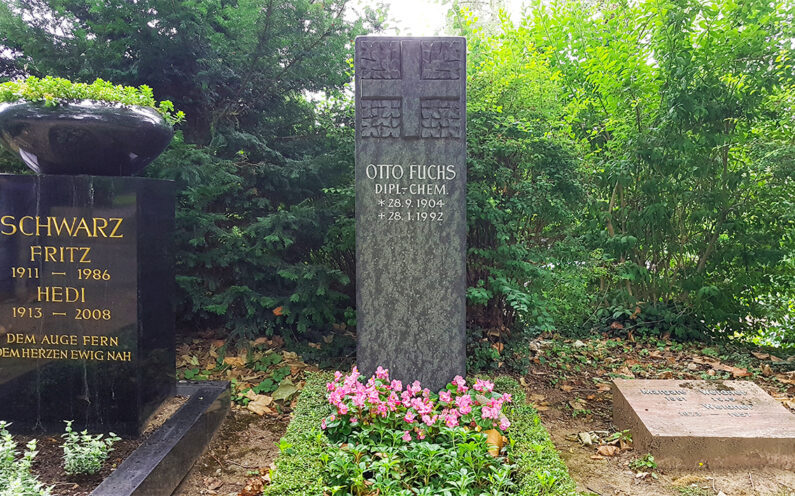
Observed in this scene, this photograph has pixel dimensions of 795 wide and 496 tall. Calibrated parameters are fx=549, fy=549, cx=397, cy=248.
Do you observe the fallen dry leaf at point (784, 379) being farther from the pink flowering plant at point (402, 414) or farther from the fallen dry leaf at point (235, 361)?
the fallen dry leaf at point (235, 361)

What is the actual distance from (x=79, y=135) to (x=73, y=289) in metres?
0.88

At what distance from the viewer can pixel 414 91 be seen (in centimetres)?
368

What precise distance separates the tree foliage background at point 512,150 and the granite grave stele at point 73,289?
1.40m

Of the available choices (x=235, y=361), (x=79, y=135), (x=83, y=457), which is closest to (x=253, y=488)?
(x=83, y=457)

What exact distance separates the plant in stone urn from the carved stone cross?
1.36 metres

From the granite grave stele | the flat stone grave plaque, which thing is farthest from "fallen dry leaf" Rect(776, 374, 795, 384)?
the granite grave stele

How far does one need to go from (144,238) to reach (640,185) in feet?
15.5

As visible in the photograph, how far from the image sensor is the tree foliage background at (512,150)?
4586 mm

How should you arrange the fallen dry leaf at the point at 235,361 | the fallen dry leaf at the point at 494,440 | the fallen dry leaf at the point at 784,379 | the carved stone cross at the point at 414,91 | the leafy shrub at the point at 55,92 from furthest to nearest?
the fallen dry leaf at the point at 235,361 < the fallen dry leaf at the point at 784,379 < the carved stone cross at the point at 414,91 < the leafy shrub at the point at 55,92 < the fallen dry leaf at the point at 494,440

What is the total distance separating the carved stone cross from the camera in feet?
12.0

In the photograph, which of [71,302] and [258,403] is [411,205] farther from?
[71,302]

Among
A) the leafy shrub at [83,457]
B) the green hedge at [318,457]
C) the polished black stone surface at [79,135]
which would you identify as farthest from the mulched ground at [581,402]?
the polished black stone surface at [79,135]

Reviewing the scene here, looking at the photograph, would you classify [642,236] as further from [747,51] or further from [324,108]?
[324,108]

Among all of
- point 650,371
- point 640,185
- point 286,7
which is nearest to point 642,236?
point 640,185
